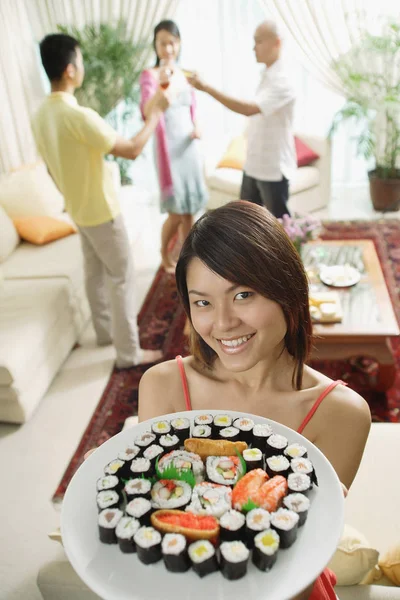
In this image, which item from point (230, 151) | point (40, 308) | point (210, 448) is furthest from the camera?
point (230, 151)

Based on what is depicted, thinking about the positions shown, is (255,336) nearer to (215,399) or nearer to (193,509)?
(215,399)

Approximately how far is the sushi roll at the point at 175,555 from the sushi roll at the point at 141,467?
15cm

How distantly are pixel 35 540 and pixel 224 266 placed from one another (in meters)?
1.55

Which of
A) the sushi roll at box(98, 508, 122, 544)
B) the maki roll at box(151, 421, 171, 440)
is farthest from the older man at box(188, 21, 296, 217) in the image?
the sushi roll at box(98, 508, 122, 544)

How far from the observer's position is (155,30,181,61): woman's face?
317cm

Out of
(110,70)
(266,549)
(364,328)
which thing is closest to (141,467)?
(266,549)

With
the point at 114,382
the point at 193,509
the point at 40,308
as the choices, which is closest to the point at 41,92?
the point at 40,308

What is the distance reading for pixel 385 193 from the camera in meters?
4.37

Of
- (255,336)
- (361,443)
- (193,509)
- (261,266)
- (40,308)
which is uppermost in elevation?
(261,266)

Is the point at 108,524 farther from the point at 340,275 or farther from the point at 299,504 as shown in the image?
the point at 340,275

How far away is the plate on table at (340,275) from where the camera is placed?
9.39 ft

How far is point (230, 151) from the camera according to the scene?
4.39 metres

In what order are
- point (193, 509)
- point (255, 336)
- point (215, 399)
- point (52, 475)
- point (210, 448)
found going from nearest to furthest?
point (193, 509), point (210, 448), point (255, 336), point (215, 399), point (52, 475)

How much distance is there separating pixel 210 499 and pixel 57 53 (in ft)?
6.93
